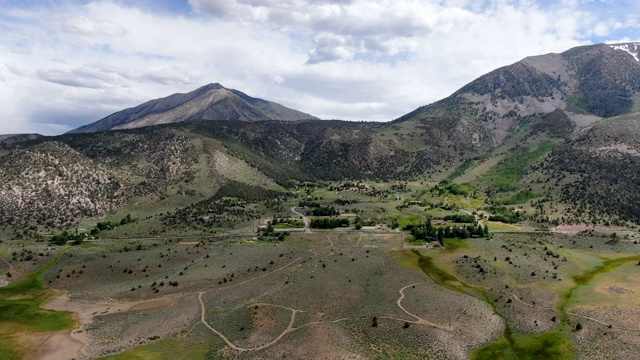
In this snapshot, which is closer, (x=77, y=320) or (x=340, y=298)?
(x=77, y=320)

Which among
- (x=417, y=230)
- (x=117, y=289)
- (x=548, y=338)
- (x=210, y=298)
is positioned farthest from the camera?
(x=417, y=230)

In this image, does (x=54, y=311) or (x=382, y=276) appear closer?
(x=54, y=311)

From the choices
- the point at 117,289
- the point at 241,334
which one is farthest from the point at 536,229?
the point at 117,289

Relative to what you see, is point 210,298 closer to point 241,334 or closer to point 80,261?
point 241,334

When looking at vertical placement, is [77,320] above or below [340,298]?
below

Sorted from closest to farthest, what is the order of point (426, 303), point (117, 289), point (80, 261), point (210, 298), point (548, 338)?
1. point (548, 338)
2. point (426, 303)
3. point (210, 298)
4. point (117, 289)
5. point (80, 261)

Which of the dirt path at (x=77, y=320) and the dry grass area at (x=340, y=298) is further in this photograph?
the dirt path at (x=77, y=320)

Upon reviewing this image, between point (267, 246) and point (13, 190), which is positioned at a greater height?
point (13, 190)

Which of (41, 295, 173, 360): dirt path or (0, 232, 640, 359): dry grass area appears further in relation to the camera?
(41, 295, 173, 360): dirt path
